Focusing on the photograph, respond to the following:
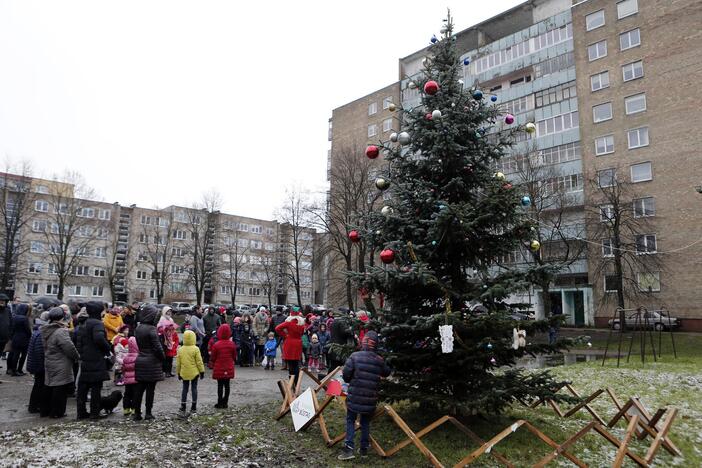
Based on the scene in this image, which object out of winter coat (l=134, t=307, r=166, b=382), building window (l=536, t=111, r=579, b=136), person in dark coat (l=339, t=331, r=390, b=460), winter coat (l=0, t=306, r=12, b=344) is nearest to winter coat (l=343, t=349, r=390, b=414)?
person in dark coat (l=339, t=331, r=390, b=460)

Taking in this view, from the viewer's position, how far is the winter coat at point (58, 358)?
892 centimetres

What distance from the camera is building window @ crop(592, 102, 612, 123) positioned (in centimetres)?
4150

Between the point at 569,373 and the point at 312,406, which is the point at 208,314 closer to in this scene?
the point at 312,406

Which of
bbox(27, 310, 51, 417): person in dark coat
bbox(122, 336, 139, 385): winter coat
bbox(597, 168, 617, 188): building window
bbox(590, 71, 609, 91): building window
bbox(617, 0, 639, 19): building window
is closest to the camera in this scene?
bbox(27, 310, 51, 417): person in dark coat

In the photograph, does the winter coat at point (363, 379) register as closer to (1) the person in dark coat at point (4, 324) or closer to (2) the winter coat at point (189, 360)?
(2) the winter coat at point (189, 360)

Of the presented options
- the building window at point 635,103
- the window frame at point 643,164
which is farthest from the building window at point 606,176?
the building window at point 635,103

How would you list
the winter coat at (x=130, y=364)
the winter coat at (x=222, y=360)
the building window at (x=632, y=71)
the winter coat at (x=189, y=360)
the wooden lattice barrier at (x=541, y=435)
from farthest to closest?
→ the building window at (x=632, y=71), the winter coat at (x=222, y=360), the winter coat at (x=130, y=364), the winter coat at (x=189, y=360), the wooden lattice barrier at (x=541, y=435)

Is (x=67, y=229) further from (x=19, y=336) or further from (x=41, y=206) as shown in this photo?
(x=19, y=336)

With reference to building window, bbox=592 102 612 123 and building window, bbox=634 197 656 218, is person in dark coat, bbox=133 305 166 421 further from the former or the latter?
building window, bbox=592 102 612 123

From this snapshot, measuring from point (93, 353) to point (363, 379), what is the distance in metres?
5.23

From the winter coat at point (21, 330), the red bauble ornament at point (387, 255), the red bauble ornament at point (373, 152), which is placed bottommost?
the winter coat at point (21, 330)

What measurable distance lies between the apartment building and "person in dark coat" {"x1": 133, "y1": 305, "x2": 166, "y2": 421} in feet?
118

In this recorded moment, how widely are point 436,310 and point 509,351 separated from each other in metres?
1.38

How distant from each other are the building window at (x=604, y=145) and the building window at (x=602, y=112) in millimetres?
1600
